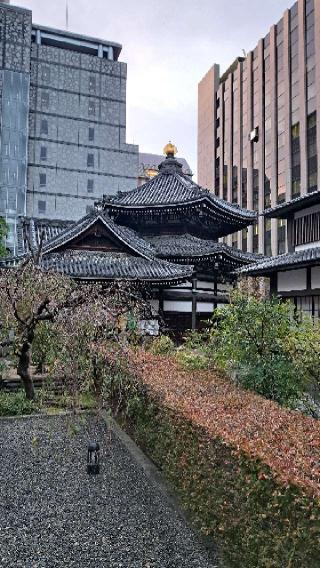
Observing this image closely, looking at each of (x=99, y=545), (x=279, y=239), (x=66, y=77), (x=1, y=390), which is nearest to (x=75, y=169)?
(x=66, y=77)

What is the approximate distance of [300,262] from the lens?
11680mm

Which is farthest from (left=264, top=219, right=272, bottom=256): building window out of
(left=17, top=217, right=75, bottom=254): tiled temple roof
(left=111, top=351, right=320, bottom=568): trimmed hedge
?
(left=111, top=351, right=320, bottom=568): trimmed hedge

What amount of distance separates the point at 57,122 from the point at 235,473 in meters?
44.7

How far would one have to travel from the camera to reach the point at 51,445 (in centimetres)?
712

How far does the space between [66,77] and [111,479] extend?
4565cm

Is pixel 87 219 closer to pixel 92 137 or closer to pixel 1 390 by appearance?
pixel 1 390

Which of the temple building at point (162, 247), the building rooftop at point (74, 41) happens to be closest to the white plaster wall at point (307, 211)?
the temple building at point (162, 247)

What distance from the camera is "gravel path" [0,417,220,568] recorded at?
4000mm

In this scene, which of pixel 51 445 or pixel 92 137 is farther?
pixel 92 137

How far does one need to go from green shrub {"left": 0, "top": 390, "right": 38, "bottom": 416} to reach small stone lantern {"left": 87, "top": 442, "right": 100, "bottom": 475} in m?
3.46

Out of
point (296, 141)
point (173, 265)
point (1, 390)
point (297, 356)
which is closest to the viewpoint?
Answer: point (297, 356)

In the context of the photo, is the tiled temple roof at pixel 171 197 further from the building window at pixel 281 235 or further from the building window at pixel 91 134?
the building window at pixel 91 134

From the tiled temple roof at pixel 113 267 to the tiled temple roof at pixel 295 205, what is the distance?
3.83m

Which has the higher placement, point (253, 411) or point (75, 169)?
point (75, 169)
